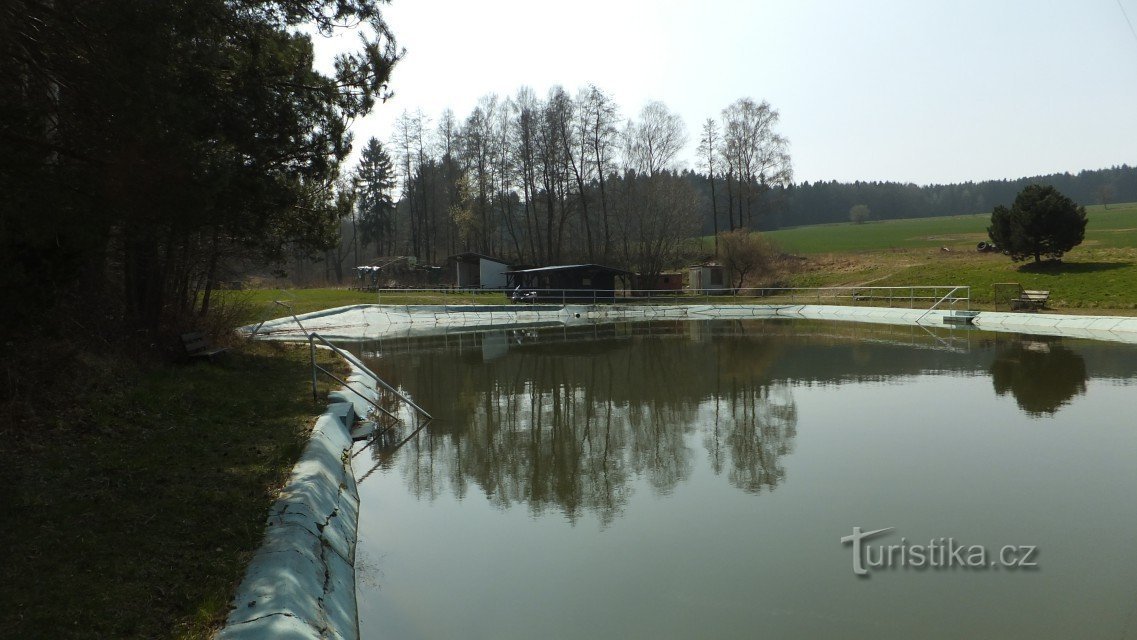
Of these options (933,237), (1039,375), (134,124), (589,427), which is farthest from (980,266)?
(134,124)

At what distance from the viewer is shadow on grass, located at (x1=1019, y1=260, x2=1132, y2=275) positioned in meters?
34.2

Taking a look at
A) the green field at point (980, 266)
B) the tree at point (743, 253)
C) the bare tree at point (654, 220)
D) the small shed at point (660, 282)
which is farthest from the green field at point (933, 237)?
the small shed at point (660, 282)

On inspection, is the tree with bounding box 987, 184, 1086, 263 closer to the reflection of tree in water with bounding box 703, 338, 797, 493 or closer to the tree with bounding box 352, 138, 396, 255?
the reflection of tree in water with bounding box 703, 338, 797, 493

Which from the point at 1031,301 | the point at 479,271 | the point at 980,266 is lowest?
the point at 1031,301

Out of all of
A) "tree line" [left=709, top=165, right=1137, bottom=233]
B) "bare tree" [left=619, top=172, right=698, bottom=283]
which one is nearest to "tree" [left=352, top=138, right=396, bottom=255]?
"bare tree" [left=619, top=172, right=698, bottom=283]

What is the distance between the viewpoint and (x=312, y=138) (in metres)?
11.6

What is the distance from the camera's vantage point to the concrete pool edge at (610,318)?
26125 mm

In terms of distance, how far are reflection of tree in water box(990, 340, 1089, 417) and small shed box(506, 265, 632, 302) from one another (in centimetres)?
2700

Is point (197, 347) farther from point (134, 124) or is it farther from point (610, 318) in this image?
point (610, 318)

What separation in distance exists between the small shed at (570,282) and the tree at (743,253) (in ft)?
25.3

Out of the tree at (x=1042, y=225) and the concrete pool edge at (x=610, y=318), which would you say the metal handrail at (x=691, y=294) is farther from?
the tree at (x=1042, y=225)

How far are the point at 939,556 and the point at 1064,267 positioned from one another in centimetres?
3733

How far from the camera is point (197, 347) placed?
42.9 feet

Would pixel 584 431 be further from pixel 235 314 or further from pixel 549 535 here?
pixel 235 314
